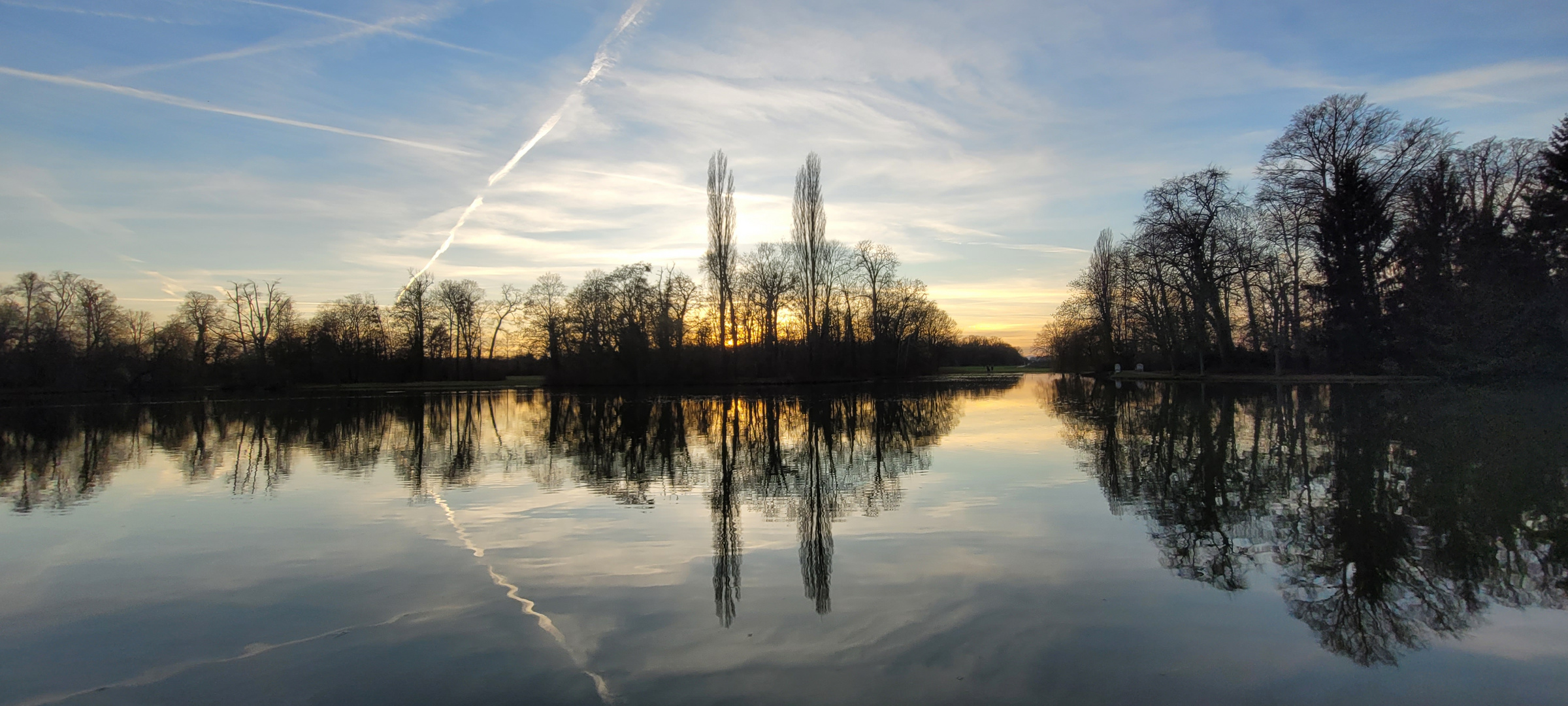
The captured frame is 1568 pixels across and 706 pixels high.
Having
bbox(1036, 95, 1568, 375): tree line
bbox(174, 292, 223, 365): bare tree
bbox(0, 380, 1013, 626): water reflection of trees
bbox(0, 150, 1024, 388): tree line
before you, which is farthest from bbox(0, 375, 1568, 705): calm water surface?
bbox(174, 292, 223, 365): bare tree

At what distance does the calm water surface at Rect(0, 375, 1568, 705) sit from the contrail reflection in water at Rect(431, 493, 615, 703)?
35 millimetres

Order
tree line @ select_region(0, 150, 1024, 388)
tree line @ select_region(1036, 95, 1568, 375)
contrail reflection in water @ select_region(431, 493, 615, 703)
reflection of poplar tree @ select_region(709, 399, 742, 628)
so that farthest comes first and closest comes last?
1. tree line @ select_region(0, 150, 1024, 388)
2. tree line @ select_region(1036, 95, 1568, 375)
3. reflection of poplar tree @ select_region(709, 399, 742, 628)
4. contrail reflection in water @ select_region(431, 493, 615, 703)

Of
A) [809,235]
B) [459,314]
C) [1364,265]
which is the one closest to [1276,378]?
[1364,265]

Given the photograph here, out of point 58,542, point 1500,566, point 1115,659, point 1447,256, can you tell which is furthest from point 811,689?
point 1447,256

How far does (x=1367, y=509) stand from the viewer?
24.6ft

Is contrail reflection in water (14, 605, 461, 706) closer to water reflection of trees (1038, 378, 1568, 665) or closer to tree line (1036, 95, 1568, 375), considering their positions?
water reflection of trees (1038, 378, 1568, 665)

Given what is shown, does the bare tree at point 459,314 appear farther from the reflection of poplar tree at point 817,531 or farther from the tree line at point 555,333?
the reflection of poplar tree at point 817,531

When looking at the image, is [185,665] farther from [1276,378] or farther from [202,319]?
[202,319]

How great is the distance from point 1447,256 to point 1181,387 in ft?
37.2

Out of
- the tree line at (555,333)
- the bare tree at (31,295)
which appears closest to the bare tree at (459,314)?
the tree line at (555,333)

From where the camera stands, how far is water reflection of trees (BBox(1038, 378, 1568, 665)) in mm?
4949

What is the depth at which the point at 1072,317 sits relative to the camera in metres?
65.9

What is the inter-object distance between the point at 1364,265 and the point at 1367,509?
107 feet

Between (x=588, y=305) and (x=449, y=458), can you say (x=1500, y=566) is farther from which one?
(x=588, y=305)
